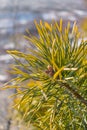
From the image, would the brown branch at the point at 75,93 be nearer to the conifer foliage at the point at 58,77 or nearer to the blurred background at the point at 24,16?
the conifer foliage at the point at 58,77

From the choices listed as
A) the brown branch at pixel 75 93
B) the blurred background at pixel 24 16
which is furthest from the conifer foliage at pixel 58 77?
the blurred background at pixel 24 16

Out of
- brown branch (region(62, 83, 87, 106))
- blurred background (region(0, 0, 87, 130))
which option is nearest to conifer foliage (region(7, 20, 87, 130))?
brown branch (region(62, 83, 87, 106))

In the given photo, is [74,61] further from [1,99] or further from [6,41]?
[6,41]

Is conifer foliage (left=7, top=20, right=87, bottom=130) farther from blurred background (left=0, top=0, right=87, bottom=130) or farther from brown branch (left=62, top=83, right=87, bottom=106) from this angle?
blurred background (left=0, top=0, right=87, bottom=130)

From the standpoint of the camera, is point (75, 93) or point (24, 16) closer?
point (75, 93)

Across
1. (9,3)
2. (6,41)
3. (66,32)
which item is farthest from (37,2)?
(66,32)

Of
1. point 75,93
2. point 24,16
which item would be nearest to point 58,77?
point 75,93

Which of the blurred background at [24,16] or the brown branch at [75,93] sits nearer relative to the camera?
the brown branch at [75,93]

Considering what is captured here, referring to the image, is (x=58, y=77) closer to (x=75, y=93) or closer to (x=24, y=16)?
(x=75, y=93)
